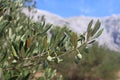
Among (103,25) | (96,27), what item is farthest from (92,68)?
(103,25)

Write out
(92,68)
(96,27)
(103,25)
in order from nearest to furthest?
(96,27) → (92,68) → (103,25)

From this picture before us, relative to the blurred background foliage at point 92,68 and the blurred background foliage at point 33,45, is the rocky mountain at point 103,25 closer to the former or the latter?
the blurred background foliage at point 92,68

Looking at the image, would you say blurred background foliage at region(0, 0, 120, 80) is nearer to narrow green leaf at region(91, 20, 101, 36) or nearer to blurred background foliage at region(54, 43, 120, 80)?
narrow green leaf at region(91, 20, 101, 36)

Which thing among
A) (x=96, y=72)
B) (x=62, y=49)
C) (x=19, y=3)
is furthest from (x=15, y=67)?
(x=96, y=72)

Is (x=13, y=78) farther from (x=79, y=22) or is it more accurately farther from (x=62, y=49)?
(x=79, y=22)

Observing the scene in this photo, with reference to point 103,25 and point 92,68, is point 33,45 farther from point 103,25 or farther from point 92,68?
point 103,25

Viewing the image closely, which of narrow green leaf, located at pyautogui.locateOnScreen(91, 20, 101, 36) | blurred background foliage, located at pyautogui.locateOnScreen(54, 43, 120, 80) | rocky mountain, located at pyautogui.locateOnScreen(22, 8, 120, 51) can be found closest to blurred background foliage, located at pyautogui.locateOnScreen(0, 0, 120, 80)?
narrow green leaf, located at pyautogui.locateOnScreen(91, 20, 101, 36)

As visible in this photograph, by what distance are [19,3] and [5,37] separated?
1263mm

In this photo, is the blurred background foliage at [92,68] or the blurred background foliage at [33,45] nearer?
the blurred background foliage at [33,45]

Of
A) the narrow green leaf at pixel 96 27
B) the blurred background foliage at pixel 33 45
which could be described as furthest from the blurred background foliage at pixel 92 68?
the narrow green leaf at pixel 96 27

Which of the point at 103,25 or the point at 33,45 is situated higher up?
the point at 33,45

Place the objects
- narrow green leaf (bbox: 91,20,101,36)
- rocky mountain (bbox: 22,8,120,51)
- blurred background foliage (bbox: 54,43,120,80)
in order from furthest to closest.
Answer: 1. rocky mountain (bbox: 22,8,120,51)
2. blurred background foliage (bbox: 54,43,120,80)
3. narrow green leaf (bbox: 91,20,101,36)

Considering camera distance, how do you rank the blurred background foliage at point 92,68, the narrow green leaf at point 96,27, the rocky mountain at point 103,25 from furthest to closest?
the rocky mountain at point 103,25, the blurred background foliage at point 92,68, the narrow green leaf at point 96,27

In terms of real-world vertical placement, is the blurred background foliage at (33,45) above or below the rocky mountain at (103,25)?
above
